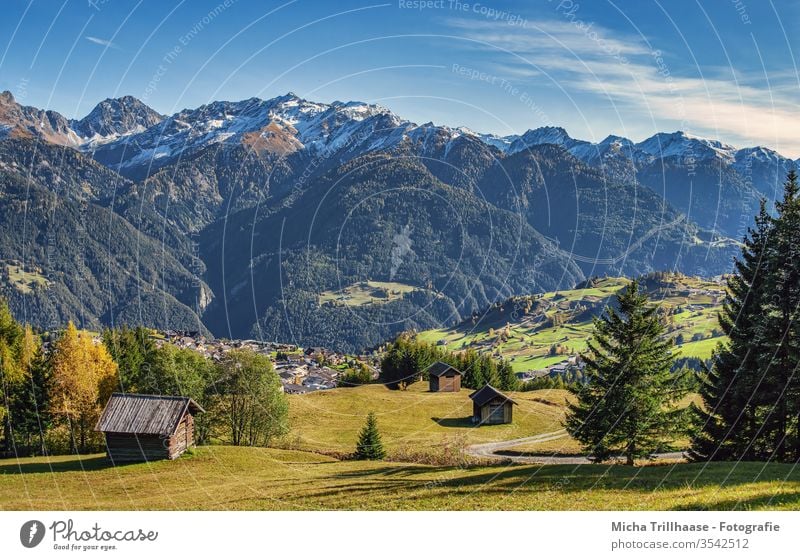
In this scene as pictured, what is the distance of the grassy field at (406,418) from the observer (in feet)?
242

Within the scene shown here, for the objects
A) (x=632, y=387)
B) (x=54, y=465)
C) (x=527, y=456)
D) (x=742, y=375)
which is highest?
(x=742, y=375)

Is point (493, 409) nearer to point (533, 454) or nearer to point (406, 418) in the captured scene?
point (406, 418)

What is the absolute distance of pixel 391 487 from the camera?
32000mm

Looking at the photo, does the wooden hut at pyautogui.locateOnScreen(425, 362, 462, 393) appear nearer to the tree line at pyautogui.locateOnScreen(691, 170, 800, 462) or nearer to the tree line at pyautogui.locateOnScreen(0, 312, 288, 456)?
the tree line at pyautogui.locateOnScreen(0, 312, 288, 456)

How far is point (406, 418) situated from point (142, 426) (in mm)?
49522

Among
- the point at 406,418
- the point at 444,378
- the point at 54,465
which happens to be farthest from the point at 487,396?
the point at 54,465

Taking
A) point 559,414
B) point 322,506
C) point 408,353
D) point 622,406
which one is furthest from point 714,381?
point 408,353

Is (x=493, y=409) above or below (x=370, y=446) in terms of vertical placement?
below

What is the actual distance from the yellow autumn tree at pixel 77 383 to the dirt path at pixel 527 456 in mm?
37244

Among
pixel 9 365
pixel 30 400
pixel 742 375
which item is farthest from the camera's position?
pixel 30 400

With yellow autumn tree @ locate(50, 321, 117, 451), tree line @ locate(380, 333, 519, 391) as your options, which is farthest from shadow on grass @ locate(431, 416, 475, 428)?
yellow autumn tree @ locate(50, 321, 117, 451)

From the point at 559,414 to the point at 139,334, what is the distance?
2479 inches

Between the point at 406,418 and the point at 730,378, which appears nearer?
the point at 730,378

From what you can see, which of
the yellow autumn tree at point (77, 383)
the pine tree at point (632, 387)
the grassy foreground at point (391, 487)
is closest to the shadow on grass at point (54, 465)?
the grassy foreground at point (391, 487)
